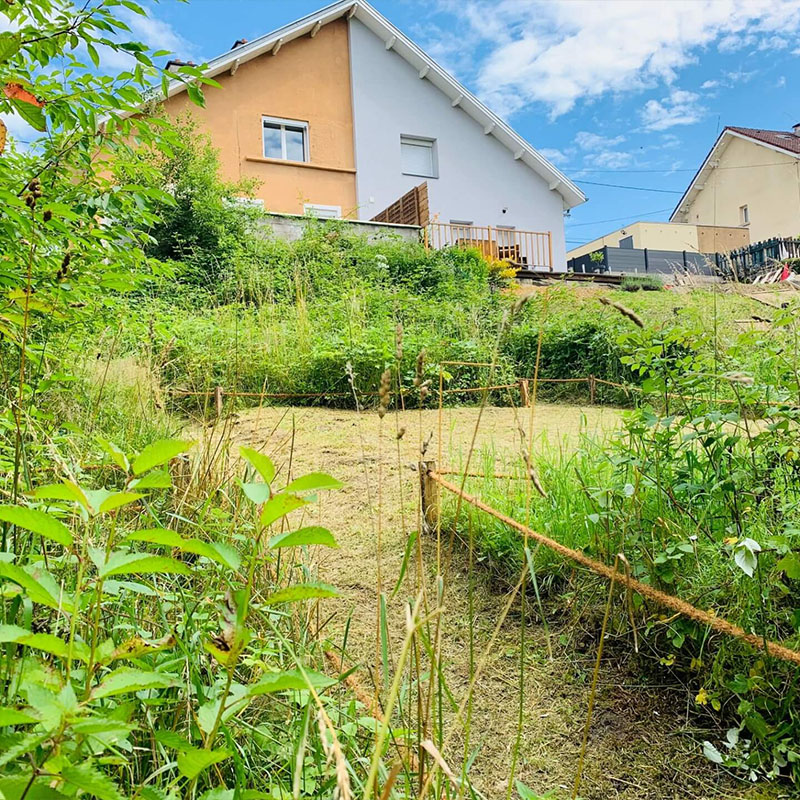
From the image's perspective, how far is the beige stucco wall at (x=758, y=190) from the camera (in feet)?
67.0

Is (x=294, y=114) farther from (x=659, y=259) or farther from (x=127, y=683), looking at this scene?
(x=127, y=683)

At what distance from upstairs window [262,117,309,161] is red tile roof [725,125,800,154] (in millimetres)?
16233

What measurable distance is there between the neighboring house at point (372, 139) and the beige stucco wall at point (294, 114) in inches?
1.0

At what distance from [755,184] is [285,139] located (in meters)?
17.9

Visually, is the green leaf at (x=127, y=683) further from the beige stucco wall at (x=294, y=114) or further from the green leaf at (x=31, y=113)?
the beige stucco wall at (x=294, y=114)

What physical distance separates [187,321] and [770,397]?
5.94 meters

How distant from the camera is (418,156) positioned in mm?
16625

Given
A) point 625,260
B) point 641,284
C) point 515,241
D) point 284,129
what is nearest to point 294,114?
point 284,129

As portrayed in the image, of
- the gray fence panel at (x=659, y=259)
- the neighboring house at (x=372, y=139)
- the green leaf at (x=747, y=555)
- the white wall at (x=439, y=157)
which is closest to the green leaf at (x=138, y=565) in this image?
the green leaf at (x=747, y=555)

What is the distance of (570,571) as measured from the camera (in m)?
1.91

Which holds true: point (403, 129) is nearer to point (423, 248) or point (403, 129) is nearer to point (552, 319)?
point (423, 248)

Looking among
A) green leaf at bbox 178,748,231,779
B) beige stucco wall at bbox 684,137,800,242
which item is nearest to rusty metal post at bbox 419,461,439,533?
green leaf at bbox 178,748,231,779

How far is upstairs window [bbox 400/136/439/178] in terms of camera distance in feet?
53.9

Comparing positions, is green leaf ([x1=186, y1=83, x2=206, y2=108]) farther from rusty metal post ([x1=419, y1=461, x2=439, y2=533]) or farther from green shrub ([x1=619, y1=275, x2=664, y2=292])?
green shrub ([x1=619, y1=275, x2=664, y2=292])
